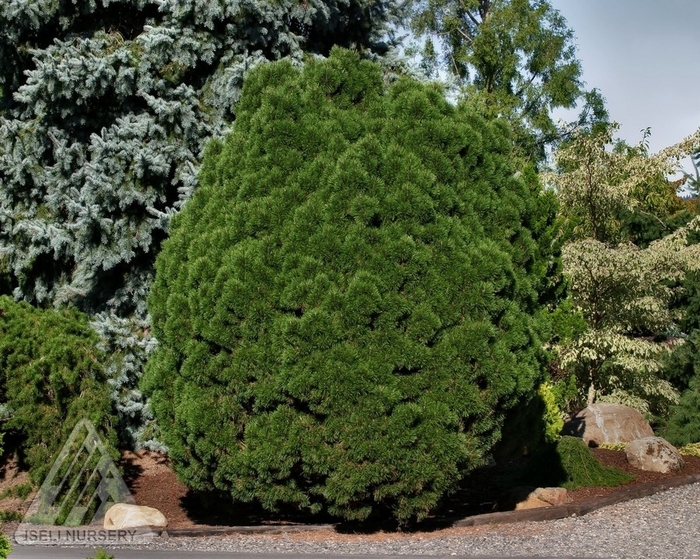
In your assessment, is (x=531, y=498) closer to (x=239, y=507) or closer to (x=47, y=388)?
(x=239, y=507)

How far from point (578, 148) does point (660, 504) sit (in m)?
7.23

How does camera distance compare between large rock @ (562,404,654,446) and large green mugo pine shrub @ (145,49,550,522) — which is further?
large rock @ (562,404,654,446)

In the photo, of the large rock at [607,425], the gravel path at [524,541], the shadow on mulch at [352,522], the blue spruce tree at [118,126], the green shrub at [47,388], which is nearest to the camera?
the gravel path at [524,541]

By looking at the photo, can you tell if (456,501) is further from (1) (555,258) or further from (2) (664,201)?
(2) (664,201)

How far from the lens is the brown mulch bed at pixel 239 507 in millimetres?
7004

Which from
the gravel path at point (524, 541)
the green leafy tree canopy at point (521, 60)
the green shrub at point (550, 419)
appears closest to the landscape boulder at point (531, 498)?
the gravel path at point (524, 541)

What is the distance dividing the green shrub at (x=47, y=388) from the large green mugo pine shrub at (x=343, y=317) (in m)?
1.30

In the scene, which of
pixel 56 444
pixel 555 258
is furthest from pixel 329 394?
pixel 555 258

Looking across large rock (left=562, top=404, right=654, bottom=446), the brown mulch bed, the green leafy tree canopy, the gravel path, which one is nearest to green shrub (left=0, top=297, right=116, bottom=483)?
the brown mulch bed

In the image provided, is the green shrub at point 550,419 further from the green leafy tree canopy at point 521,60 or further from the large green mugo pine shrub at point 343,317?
the green leafy tree canopy at point 521,60

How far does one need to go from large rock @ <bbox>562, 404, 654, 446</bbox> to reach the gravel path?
393 cm

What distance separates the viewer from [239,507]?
739 centimetres

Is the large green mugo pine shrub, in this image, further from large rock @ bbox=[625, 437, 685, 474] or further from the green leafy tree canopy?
the green leafy tree canopy

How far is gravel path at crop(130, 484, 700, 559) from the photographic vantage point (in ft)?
18.5
